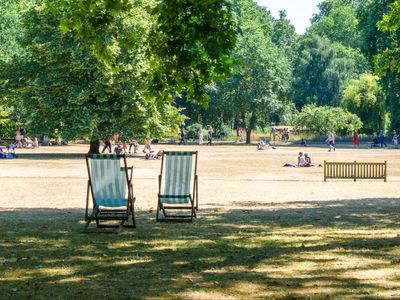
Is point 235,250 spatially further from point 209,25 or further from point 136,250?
point 209,25

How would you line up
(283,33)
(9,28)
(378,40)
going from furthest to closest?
(283,33) → (9,28) → (378,40)

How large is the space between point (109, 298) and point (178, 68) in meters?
6.14

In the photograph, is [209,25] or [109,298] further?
[209,25]

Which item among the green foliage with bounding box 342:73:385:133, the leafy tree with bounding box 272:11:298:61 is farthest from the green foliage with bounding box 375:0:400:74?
the leafy tree with bounding box 272:11:298:61

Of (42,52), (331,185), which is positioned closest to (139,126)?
(42,52)

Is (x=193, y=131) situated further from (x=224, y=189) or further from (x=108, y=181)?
(x=108, y=181)

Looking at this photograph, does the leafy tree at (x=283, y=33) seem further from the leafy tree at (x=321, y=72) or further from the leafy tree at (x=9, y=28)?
the leafy tree at (x=9, y=28)

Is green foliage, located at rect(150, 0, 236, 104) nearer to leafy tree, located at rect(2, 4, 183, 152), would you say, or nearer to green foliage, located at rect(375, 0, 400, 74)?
green foliage, located at rect(375, 0, 400, 74)

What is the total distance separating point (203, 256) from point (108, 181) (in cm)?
316

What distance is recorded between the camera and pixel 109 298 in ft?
21.7

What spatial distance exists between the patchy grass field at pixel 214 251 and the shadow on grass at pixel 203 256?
0.01 m

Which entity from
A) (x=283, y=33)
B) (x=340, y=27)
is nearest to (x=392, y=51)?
(x=340, y=27)

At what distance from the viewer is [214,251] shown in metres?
9.34

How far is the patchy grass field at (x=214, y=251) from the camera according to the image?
278 inches
